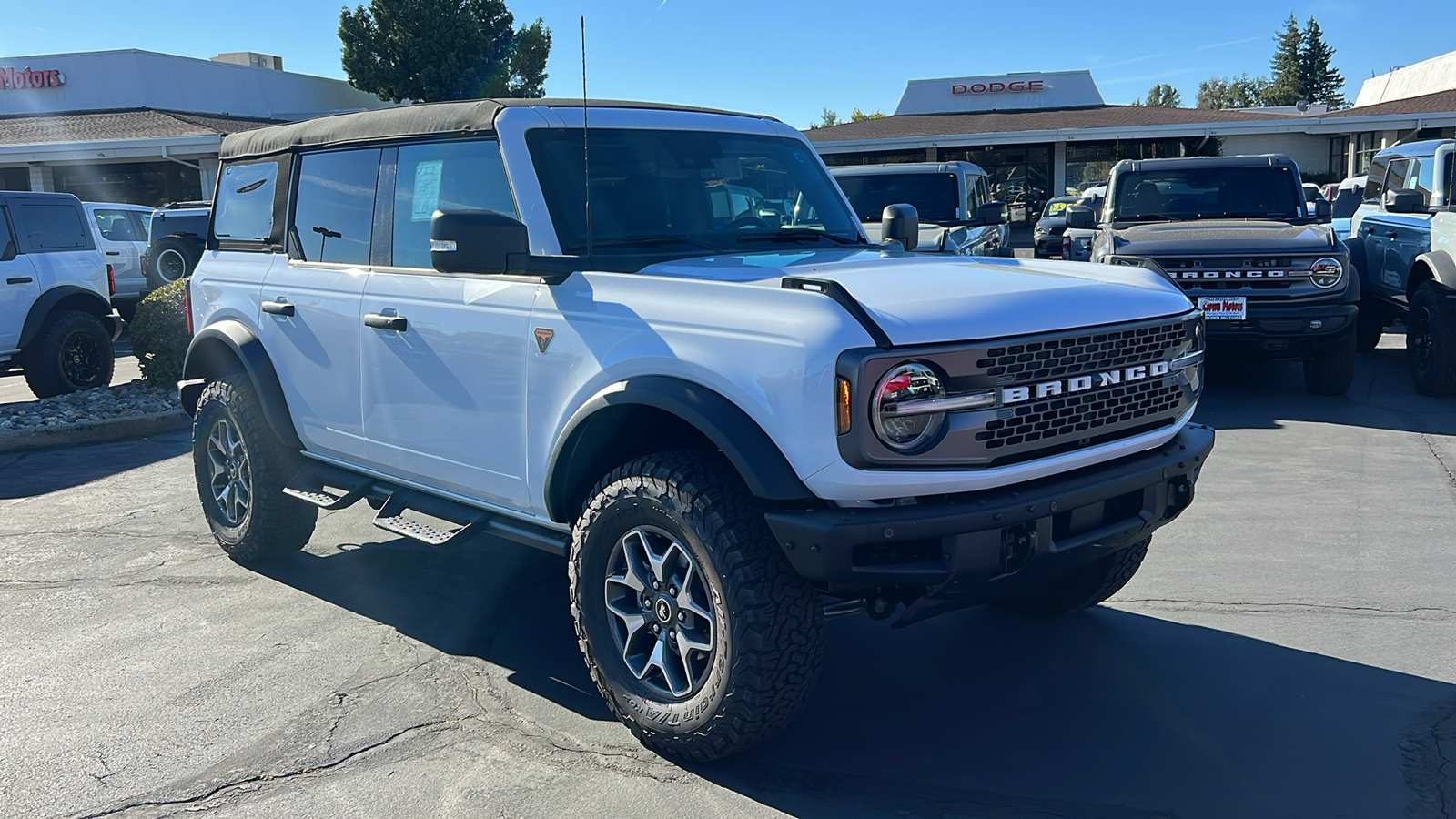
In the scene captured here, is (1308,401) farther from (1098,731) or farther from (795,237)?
(1098,731)

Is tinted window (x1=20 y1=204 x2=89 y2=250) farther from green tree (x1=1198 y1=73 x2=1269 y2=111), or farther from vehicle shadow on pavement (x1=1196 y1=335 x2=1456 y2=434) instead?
green tree (x1=1198 y1=73 x2=1269 y2=111)

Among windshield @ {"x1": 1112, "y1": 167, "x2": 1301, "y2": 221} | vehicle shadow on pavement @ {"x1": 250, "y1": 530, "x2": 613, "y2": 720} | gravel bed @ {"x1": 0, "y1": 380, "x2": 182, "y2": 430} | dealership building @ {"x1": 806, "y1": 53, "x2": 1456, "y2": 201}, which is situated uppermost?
dealership building @ {"x1": 806, "y1": 53, "x2": 1456, "y2": 201}

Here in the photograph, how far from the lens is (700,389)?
3318mm

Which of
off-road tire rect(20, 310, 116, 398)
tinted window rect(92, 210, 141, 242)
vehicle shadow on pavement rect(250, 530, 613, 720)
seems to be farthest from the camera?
tinted window rect(92, 210, 141, 242)

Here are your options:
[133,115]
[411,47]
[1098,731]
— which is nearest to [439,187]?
[1098,731]

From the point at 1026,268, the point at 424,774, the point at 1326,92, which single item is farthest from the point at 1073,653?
the point at 1326,92

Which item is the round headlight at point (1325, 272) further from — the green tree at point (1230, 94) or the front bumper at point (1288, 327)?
the green tree at point (1230, 94)

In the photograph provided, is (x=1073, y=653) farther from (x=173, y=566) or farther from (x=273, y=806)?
(x=173, y=566)

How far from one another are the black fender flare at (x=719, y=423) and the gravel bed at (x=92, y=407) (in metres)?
7.37

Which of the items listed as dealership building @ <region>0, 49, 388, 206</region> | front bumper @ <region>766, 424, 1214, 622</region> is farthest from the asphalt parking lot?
dealership building @ <region>0, 49, 388, 206</region>

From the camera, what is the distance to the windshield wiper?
4508mm

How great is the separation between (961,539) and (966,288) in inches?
31.2

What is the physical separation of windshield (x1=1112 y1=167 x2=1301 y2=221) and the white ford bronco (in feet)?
21.4

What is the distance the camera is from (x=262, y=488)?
17.6ft
